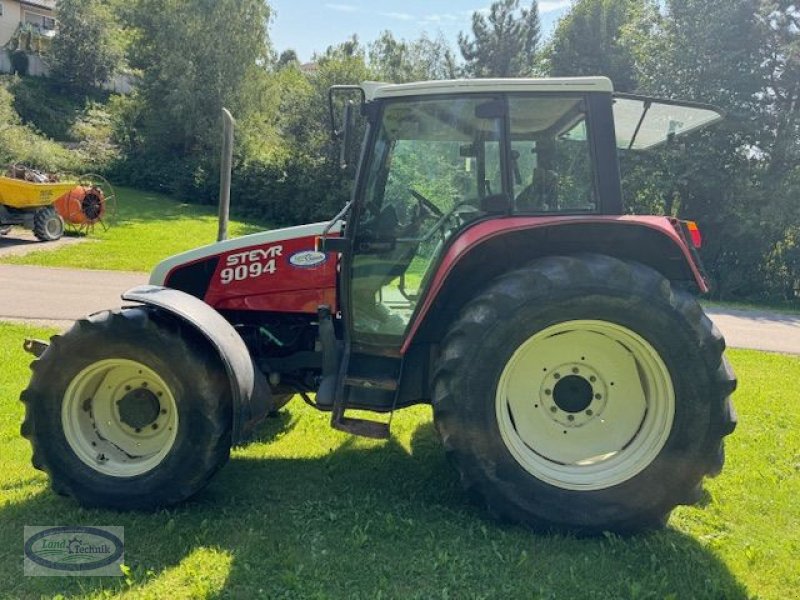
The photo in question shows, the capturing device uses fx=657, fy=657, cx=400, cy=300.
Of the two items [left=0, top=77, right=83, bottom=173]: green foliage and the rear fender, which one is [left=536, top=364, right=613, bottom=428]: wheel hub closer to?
the rear fender

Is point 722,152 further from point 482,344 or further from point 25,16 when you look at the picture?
point 25,16

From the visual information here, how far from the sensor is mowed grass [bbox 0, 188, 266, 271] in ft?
45.5

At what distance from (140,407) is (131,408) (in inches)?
1.9

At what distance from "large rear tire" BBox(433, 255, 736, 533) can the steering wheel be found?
0.62m

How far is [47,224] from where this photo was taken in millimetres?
15461

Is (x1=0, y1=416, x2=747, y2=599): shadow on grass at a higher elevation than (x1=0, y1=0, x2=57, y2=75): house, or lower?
lower

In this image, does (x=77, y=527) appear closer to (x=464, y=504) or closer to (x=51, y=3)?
(x=464, y=504)

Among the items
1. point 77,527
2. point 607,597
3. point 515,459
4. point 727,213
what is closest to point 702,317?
point 515,459

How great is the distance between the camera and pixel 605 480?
3.26 meters

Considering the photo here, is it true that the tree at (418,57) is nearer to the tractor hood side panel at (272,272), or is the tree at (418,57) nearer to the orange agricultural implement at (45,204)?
the orange agricultural implement at (45,204)

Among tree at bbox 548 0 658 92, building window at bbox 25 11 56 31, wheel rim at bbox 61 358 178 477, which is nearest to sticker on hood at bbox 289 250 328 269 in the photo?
wheel rim at bbox 61 358 178 477

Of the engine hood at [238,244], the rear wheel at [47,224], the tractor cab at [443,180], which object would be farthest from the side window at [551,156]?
the rear wheel at [47,224]

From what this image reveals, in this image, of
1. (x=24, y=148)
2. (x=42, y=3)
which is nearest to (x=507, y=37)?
(x=24, y=148)

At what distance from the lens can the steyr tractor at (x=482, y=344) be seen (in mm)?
3143
